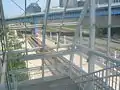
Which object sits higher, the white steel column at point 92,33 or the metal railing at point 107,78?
the white steel column at point 92,33

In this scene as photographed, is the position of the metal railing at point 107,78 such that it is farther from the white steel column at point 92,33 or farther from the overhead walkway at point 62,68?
the white steel column at point 92,33

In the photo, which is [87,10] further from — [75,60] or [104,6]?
[75,60]

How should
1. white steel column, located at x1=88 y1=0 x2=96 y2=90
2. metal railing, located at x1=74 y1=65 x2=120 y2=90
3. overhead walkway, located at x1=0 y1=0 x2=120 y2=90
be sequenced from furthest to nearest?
white steel column, located at x1=88 y1=0 x2=96 y2=90 < overhead walkway, located at x1=0 y1=0 x2=120 y2=90 < metal railing, located at x1=74 y1=65 x2=120 y2=90

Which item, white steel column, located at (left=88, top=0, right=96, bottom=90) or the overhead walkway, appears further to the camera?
white steel column, located at (left=88, top=0, right=96, bottom=90)

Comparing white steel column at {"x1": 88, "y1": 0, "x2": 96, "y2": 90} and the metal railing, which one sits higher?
white steel column at {"x1": 88, "y1": 0, "x2": 96, "y2": 90}

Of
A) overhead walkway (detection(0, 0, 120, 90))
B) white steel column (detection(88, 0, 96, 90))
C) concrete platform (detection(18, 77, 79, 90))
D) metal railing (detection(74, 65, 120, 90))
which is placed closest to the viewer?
metal railing (detection(74, 65, 120, 90))

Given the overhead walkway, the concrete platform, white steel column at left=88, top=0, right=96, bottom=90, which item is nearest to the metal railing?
the overhead walkway

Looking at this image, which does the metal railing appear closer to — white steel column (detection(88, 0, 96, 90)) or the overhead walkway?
the overhead walkway

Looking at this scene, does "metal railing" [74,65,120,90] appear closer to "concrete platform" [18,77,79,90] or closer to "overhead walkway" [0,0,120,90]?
"overhead walkway" [0,0,120,90]

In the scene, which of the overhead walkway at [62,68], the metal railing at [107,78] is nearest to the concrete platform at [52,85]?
the overhead walkway at [62,68]

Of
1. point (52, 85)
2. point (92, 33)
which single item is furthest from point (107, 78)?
point (52, 85)

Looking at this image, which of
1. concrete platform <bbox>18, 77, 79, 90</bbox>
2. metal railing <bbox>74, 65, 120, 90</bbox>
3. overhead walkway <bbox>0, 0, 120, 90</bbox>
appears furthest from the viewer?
concrete platform <bbox>18, 77, 79, 90</bbox>

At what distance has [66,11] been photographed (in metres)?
3.19

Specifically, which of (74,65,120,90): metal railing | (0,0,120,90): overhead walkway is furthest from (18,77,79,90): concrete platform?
(74,65,120,90): metal railing
